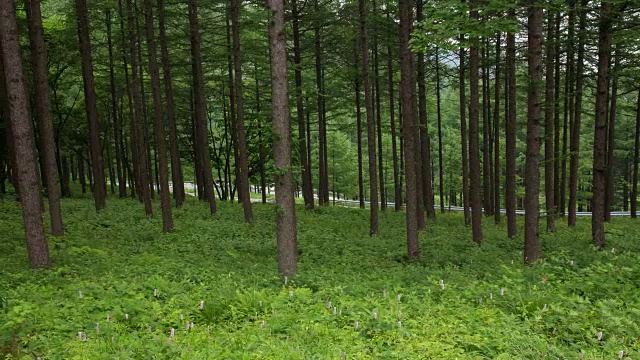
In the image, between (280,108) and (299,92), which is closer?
(280,108)

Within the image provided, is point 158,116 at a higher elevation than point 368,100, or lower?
lower

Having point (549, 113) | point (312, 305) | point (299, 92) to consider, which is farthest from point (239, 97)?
point (549, 113)

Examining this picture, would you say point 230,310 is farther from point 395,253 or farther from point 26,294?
point 395,253

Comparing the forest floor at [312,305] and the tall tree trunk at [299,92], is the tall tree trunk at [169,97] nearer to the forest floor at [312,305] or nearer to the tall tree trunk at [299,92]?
the tall tree trunk at [299,92]

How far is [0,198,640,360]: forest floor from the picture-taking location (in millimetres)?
5859

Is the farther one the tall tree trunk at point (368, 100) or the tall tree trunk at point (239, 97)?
the tall tree trunk at point (239, 97)

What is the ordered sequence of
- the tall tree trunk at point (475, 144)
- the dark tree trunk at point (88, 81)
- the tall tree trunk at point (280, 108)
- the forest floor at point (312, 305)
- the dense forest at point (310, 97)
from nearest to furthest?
the forest floor at point (312, 305) < the tall tree trunk at point (280, 108) < the dense forest at point (310, 97) < the tall tree trunk at point (475, 144) < the dark tree trunk at point (88, 81)

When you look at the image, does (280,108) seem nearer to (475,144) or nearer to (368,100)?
(368,100)

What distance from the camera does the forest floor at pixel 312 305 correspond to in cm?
586

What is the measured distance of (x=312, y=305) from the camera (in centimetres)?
752

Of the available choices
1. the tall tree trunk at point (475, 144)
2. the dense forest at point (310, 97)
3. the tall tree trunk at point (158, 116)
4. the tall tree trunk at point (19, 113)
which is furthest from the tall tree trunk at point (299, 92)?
the tall tree trunk at point (19, 113)

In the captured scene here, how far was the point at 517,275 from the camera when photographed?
902 centimetres

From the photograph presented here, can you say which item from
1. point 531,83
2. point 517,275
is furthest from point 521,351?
point 531,83

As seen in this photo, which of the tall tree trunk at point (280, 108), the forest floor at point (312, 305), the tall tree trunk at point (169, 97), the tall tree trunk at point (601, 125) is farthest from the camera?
the tall tree trunk at point (169, 97)
